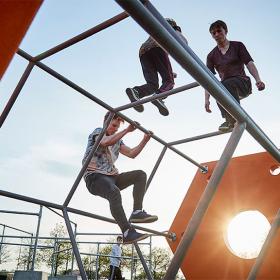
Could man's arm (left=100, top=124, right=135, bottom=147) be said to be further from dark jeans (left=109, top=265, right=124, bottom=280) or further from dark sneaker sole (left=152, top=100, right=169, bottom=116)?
dark jeans (left=109, top=265, right=124, bottom=280)

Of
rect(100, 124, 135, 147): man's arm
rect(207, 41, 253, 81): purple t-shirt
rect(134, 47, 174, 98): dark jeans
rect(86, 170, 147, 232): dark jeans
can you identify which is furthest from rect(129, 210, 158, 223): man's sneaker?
rect(207, 41, 253, 81): purple t-shirt

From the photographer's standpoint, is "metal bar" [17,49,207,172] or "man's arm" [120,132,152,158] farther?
"man's arm" [120,132,152,158]

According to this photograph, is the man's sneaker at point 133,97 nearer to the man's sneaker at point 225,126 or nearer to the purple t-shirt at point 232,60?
the man's sneaker at point 225,126

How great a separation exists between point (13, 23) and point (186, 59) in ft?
1.70

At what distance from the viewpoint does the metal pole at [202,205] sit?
966 mm

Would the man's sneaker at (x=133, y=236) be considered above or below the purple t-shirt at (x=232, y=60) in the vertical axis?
below

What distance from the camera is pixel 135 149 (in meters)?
2.69

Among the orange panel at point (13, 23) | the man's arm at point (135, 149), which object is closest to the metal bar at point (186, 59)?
the orange panel at point (13, 23)

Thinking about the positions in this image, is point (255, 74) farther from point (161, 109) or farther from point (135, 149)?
point (135, 149)

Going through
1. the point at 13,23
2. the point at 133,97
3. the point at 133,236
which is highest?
the point at 133,97

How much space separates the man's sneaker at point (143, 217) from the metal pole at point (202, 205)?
125 cm

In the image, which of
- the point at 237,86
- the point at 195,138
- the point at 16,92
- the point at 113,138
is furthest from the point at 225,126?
the point at 16,92

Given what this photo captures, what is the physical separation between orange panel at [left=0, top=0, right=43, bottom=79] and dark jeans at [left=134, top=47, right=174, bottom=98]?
229cm

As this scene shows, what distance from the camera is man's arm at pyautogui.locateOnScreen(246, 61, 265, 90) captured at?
2.38 metres
